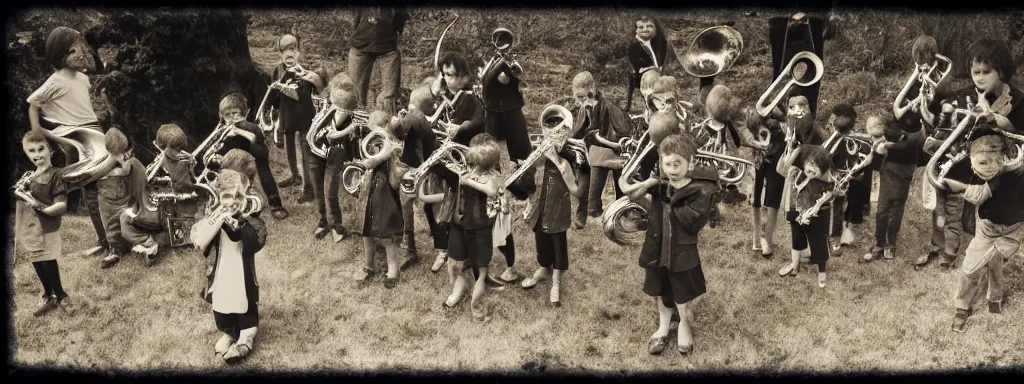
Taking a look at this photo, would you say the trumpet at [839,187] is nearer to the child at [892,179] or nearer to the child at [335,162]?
the child at [892,179]

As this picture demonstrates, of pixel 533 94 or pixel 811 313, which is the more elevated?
pixel 533 94

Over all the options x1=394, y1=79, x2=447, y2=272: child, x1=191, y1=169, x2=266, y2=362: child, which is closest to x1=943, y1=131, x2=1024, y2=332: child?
x1=394, y1=79, x2=447, y2=272: child

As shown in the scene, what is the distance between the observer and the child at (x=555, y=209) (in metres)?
9.90

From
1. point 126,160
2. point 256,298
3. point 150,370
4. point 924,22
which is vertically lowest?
point 150,370

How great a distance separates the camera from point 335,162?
1074 cm

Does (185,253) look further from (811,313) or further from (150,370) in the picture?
(811,313)

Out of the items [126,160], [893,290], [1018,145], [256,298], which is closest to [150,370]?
[256,298]

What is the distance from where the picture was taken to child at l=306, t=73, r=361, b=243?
10531 mm

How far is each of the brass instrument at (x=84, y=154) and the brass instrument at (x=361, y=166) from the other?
7.02 ft

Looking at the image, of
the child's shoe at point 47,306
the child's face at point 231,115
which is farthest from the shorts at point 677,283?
the child's shoe at point 47,306

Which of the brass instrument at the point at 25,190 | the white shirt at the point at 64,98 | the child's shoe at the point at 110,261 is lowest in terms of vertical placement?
the child's shoe at the point at 110,261

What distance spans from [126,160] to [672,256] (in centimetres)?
511

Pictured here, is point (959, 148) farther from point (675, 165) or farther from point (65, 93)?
point (65, 93)

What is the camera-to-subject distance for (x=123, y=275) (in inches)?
422
